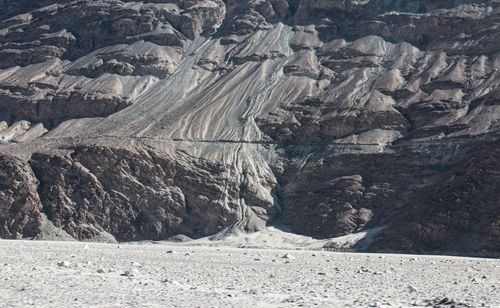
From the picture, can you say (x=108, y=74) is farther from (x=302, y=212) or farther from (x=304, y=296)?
(x=304, y=296)

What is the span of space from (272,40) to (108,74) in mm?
21169

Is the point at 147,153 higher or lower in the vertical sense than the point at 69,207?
higher

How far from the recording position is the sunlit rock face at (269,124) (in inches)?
1953

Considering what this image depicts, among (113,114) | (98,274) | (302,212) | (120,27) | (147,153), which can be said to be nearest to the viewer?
(98,274)

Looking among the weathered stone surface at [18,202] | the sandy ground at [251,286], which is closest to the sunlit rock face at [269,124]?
the weathered stone surface at [18,202]

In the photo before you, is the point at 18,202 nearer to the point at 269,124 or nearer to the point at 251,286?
the point at 269,124

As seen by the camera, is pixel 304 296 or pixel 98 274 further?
pixel 98 274

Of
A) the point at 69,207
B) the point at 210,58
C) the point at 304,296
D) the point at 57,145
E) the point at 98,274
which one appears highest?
the point at 210,58

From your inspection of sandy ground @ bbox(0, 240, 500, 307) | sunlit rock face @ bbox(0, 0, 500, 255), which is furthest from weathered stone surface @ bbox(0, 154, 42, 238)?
sandy ground @ bbox(0, 240, 500, 307)

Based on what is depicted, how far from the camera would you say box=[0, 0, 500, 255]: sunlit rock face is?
4959 cm

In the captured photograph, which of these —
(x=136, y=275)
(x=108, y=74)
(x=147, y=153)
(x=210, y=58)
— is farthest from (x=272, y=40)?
(x=136, y=275)

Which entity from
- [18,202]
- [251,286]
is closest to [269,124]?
[18,202]

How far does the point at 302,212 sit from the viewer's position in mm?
52469

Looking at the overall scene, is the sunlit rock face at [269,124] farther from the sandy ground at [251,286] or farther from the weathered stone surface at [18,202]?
the sandy ground at [251,286]
